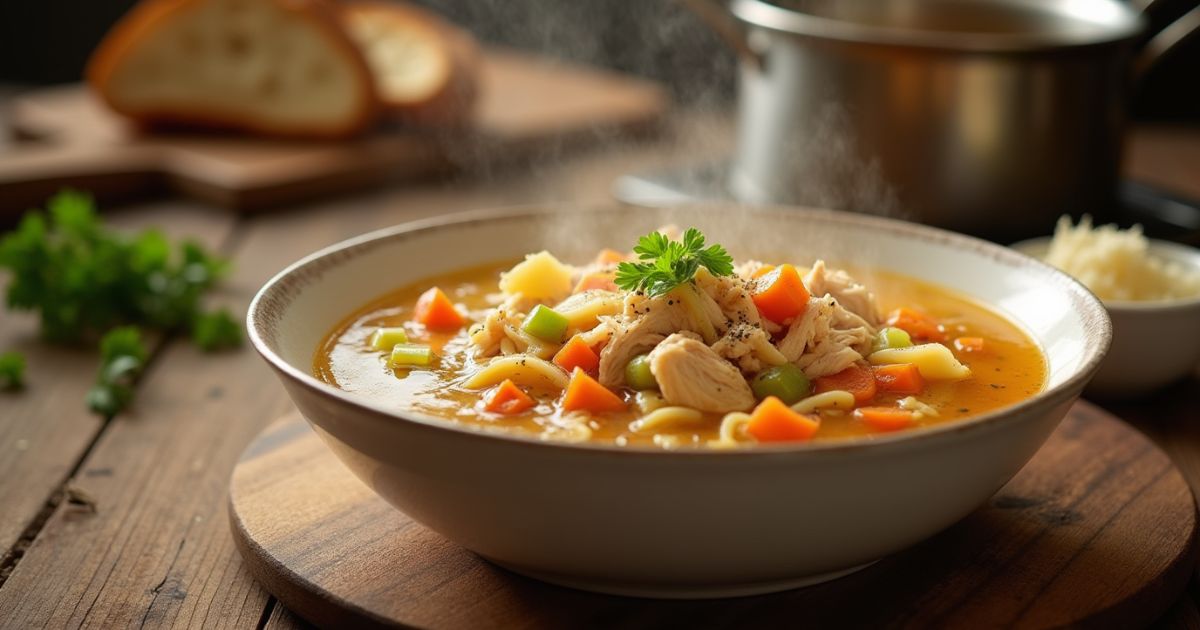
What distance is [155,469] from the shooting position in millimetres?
3324

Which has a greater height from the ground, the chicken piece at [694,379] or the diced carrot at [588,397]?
the chicken piece at [694,379]

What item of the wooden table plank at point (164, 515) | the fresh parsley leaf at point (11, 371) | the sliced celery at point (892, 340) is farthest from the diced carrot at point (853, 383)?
the fresh parsley leaf at point (11, 371)

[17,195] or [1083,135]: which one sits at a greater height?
[1083,135]

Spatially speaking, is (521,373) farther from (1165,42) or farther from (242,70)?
(242,70)

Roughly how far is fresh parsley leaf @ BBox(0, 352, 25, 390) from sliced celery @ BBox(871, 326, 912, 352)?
263 cm

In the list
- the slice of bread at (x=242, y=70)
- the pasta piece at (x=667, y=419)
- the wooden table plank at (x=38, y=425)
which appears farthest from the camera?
the slice of bread at (x=242, y=70)

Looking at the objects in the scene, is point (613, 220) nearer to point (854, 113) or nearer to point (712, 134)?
point (854, 113)

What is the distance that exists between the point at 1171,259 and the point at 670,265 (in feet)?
7.01

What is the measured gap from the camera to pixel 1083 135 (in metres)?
4.32

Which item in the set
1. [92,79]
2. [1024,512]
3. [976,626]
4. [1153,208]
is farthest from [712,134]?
[976,626]

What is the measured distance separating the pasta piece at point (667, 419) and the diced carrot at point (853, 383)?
1.08 ft

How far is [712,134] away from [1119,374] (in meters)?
3.70

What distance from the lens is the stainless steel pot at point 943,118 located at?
4.18 m

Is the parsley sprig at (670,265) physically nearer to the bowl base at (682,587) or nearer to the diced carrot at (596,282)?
the diced carrot at (596,282)
